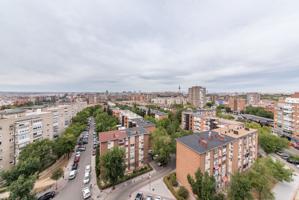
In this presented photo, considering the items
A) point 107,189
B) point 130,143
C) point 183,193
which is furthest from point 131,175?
point 183,193

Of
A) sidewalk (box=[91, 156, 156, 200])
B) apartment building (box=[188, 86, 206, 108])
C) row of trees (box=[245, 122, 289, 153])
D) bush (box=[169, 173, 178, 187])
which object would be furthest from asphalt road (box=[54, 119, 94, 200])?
apartment building (box=[188, 86, 206, 108])

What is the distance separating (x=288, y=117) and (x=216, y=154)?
3820 centimetres

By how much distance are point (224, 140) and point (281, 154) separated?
22317 millimetres

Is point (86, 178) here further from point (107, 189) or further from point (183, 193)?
point (183, 193)

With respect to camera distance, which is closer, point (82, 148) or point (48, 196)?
point (48, 196)

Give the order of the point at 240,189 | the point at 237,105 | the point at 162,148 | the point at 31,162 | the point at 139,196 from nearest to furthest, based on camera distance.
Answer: the point at 240,189, the point at 139,196, the point at 31,162, the point at 162,148, the point at 237,105

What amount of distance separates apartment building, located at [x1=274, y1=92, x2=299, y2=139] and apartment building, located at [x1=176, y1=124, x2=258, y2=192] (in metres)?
25.3

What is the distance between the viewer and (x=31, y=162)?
2139cm

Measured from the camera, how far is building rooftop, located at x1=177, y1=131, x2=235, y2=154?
21.2m

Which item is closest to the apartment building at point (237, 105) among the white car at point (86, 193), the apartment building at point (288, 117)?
the apartment building at point (288, 117)

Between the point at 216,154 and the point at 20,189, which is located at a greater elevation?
the point at 216,154

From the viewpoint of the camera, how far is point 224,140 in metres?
Result: 24.5

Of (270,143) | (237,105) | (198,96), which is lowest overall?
(270,143)

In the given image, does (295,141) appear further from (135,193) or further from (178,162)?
(135,193)
